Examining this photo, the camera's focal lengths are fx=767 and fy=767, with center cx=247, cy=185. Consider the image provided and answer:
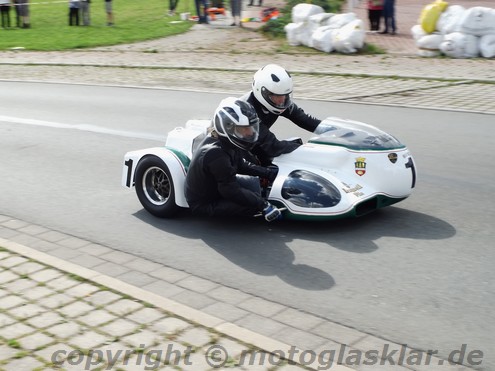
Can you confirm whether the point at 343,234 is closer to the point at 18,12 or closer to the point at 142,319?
the point at 142,319

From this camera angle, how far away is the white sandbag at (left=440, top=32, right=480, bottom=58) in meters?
18.1

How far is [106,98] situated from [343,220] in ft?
30.5

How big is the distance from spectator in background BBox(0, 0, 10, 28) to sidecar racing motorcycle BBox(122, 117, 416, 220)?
84.5 feet

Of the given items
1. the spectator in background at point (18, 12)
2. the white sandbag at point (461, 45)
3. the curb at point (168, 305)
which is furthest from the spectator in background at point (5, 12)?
the curb at point (168, 305)

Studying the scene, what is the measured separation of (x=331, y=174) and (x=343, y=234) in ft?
1.95

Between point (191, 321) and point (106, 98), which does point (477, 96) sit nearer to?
point (106, 98)

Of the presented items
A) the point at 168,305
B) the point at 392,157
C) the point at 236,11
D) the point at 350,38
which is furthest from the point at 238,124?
the point at 236,11

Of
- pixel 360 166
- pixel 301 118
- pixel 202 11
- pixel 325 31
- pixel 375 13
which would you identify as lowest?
pixel 360 166

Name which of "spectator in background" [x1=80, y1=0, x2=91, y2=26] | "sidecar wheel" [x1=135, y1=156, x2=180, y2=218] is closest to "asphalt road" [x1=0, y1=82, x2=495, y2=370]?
"sidecar wheel" [x1=135, y1=156, x2=180, y2=218]

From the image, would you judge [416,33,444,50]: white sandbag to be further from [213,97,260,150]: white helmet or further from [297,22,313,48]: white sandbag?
[213,97,260,150]: white helmet

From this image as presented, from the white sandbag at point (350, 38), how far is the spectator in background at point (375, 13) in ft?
9.05

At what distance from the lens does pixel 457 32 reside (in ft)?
60.0

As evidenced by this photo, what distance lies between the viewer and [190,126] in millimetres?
8352

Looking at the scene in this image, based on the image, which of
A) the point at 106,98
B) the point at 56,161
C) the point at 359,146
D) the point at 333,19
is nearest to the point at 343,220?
the point at 359,146
